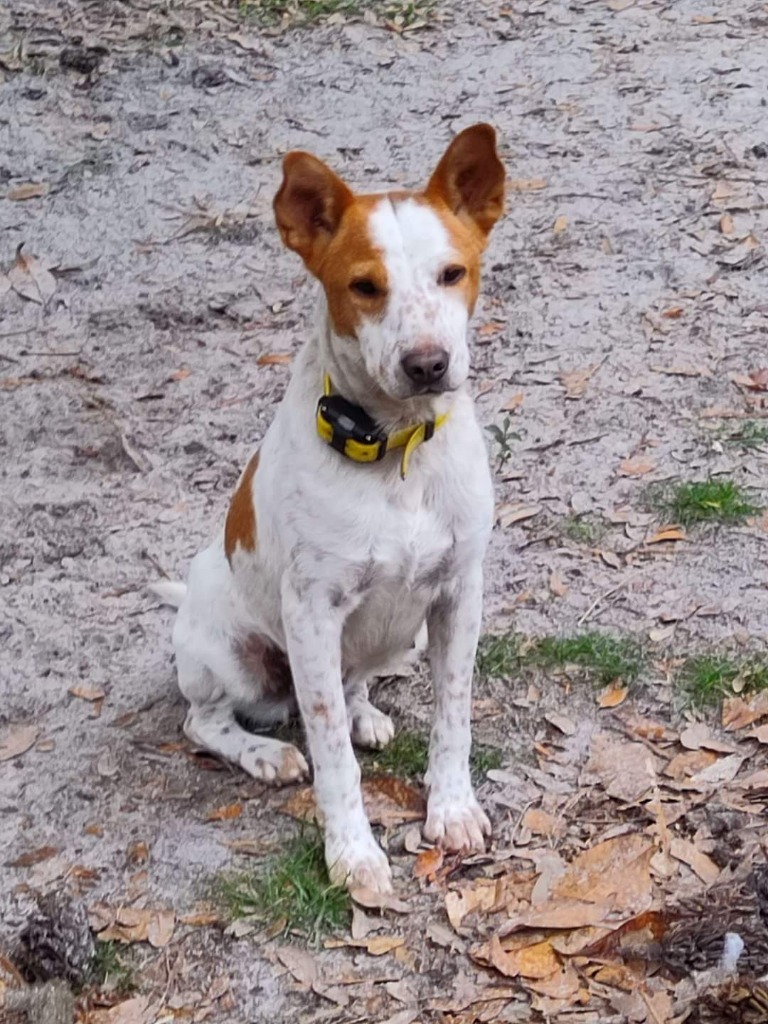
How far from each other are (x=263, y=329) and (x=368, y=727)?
3352 mm

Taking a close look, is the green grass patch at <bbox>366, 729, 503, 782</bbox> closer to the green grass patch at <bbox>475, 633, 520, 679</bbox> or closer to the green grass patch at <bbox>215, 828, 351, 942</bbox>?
the green grass patch at <bbox>475, 633, 520, 679</bbox>

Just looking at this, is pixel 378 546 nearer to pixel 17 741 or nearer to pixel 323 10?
pixel 17 741

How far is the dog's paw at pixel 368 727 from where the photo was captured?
4.80 m

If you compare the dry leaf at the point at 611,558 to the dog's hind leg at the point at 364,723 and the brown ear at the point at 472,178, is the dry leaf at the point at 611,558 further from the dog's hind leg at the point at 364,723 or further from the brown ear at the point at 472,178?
the brown ear at the point at 472,178

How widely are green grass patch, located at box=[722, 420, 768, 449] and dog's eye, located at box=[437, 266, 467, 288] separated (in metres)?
2.83

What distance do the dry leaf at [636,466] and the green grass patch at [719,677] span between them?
52.7 inches

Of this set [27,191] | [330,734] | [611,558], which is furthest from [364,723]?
[27,191]

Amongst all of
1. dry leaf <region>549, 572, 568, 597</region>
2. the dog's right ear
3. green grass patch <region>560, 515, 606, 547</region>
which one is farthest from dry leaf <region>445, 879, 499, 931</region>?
green grass patch <region>560, 515, 606, 547</region>

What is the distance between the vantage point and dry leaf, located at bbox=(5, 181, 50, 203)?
8711 millimetres

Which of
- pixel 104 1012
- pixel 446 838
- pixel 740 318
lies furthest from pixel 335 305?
pixel 740 318

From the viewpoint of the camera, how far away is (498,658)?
5141 millimetres

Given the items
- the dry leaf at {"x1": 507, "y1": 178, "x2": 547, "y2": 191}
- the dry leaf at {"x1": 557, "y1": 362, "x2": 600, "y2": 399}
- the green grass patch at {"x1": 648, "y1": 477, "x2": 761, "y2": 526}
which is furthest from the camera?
the dry leaf at {"x1": 507, "y1": 178, "x2": 547, "y2": 191}

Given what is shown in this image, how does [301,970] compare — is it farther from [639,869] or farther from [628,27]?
[628,27]

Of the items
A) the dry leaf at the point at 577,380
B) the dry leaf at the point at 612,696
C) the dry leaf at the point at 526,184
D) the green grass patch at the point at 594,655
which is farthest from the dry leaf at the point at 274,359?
the dry leaf at the point at 612,696
